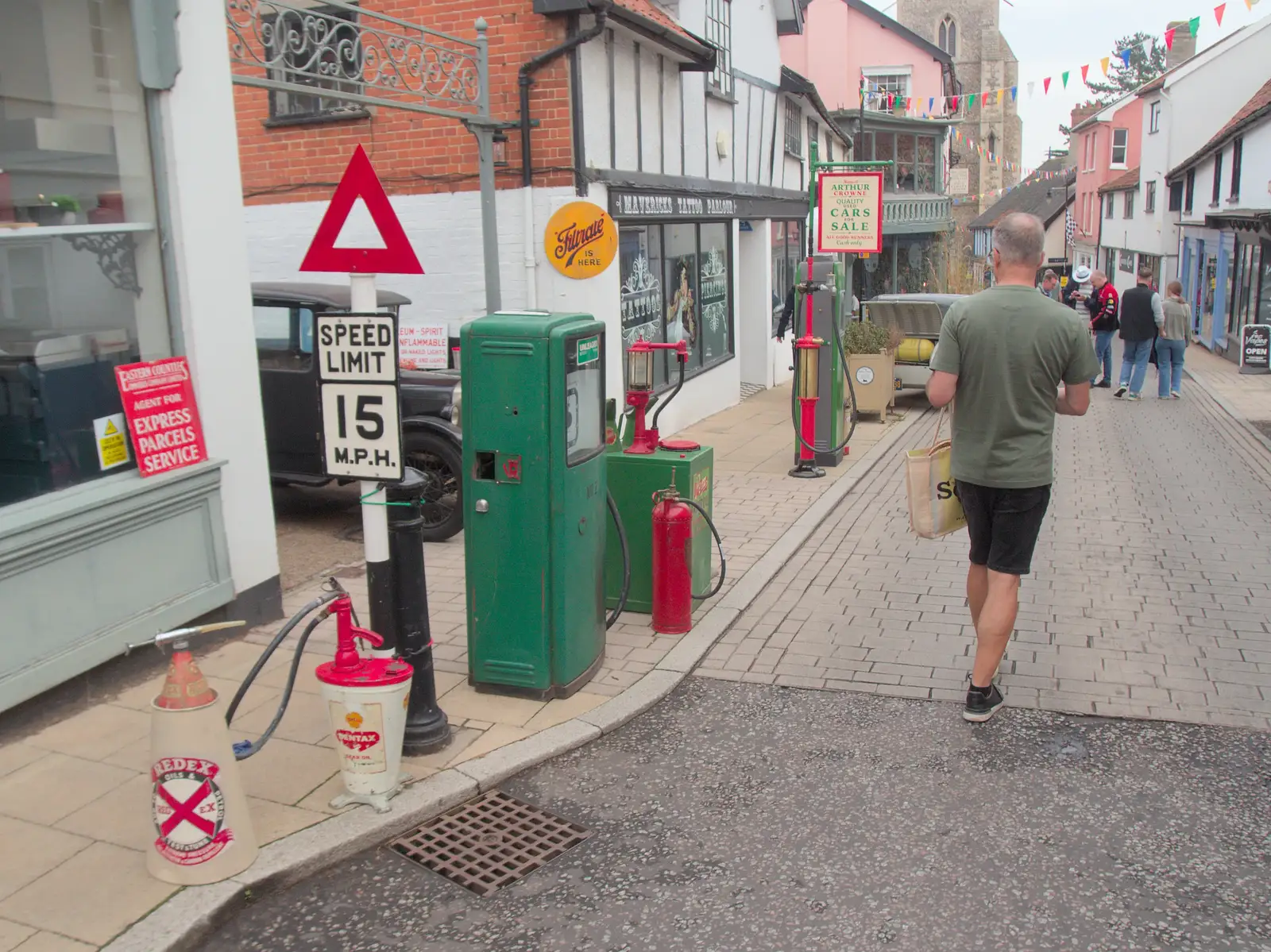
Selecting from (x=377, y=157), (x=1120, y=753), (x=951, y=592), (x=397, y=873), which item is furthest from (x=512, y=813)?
(x=377, y=157)

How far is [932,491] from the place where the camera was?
5070mm

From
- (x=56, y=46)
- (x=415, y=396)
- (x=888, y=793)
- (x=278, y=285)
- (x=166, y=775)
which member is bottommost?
(x=888, y=793)

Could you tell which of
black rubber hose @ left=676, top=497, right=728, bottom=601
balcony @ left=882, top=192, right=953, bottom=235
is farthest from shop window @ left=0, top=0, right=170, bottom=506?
balcony @ left=882, top=192, right=953, bottom=235

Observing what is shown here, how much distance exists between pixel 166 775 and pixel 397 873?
84 centimetres

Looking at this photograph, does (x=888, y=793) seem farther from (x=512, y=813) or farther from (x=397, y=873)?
(x=397, y=873)

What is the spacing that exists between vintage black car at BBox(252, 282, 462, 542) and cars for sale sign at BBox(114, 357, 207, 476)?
2452 mm

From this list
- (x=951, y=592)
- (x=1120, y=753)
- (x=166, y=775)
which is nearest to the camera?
(x=166, y=775)

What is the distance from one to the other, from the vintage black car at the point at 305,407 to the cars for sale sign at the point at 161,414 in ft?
8.05

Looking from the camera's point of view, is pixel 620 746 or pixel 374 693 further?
pixel 620 746

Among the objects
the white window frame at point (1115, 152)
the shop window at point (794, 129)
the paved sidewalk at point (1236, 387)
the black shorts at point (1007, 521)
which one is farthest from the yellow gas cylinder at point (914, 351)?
the white window frame at point (1115, 152)

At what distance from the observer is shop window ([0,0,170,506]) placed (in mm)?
4777

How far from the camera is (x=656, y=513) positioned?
575 cm

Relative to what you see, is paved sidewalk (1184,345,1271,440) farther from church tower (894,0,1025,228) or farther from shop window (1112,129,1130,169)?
church tower (894,0,1025,228)

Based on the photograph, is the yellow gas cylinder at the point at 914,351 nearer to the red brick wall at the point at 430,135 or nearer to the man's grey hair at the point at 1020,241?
the red brick wall at the point at 430,135
